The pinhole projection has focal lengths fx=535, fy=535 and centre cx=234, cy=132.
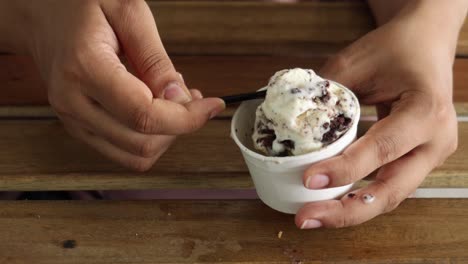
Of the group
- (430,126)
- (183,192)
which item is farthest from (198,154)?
(430,126)

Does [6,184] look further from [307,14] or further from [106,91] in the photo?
[307,14]

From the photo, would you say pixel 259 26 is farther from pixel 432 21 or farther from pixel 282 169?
pixel 282 169

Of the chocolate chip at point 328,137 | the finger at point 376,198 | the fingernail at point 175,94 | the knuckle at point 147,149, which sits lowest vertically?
the finger at point 376,198

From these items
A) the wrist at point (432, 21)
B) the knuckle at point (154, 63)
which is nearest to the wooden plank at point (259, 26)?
the wrist at point (432, 21)

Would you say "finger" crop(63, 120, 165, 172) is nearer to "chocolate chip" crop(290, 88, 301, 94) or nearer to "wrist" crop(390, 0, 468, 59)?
"chocolate chip" crop(290, 88, 301, 94)

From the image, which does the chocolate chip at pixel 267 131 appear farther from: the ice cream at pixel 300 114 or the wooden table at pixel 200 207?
the wooden table at pixel 200 207
